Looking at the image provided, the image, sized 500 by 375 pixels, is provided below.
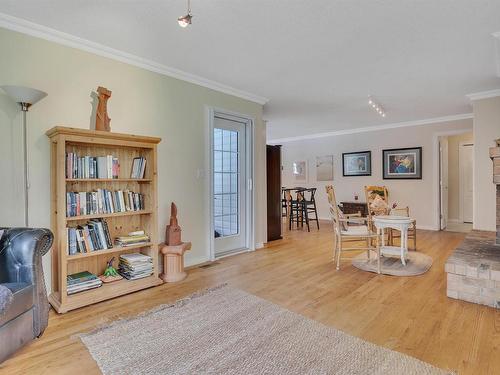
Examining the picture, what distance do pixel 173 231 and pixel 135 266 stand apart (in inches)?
21.3

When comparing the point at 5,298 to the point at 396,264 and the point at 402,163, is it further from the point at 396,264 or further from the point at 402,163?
the point at 402,163

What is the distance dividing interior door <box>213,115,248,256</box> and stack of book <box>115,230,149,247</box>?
3.95 feet

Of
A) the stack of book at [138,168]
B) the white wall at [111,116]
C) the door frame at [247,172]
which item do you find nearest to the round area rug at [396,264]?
the door frame at [247,172]

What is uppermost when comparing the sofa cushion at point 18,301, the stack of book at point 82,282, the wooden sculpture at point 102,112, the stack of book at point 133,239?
the wooden sculpture at point 102,112

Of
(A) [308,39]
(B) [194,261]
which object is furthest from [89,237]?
(A) [308,39]

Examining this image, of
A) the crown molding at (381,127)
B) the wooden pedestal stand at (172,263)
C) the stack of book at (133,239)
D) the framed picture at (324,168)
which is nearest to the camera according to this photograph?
the stack of book at (133,239)

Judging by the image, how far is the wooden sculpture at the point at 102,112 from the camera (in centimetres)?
279

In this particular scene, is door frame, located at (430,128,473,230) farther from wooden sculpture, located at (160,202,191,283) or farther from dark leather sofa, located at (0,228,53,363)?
dark leather sofa, located at (0,228,53,363)

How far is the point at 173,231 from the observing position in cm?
330

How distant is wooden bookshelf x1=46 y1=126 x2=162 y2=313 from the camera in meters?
2.46

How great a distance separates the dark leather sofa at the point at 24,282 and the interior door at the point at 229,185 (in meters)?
2.30

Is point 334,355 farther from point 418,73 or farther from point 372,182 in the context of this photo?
point 372,182

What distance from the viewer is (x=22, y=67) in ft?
8.32

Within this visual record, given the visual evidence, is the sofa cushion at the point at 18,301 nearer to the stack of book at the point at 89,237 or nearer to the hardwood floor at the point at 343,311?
the hardwood floor at the point at 343,311
